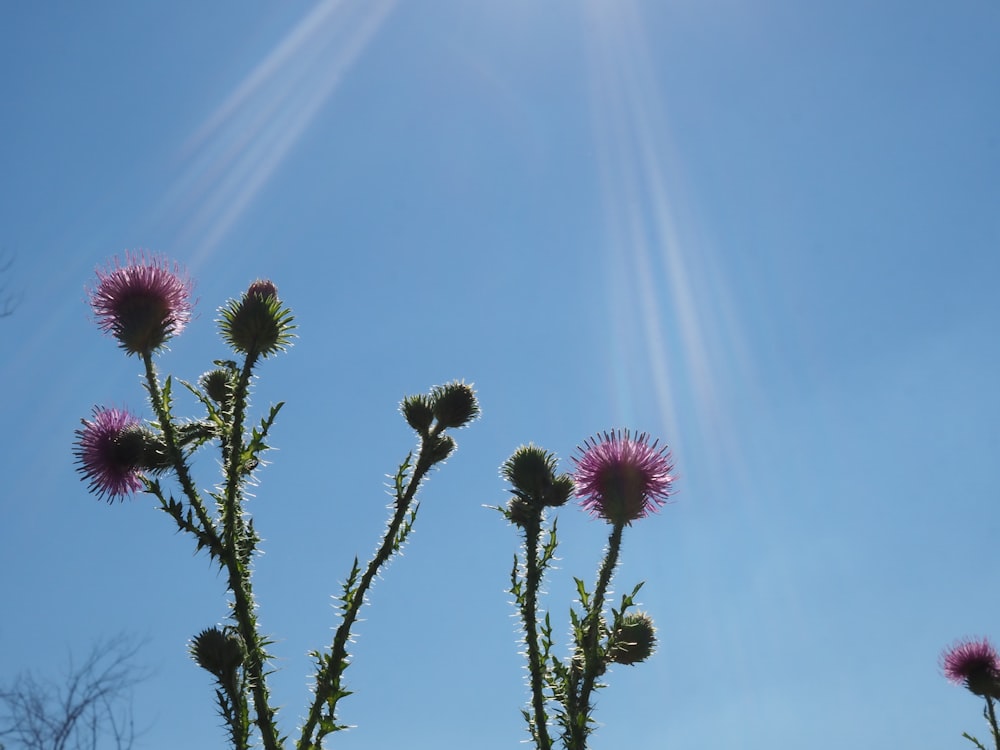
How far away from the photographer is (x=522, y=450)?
14.7ft

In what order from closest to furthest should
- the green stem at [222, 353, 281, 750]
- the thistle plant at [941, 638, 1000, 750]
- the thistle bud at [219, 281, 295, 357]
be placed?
the green stem at [222, 353, 281, 750] → the thistle bud at [219, 281, 295, 357] → the thistle plant at [941, 638, 1000, 750]

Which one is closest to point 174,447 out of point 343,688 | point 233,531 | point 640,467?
point 233,531

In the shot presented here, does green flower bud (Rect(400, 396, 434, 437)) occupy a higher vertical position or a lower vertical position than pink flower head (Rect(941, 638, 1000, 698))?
lower

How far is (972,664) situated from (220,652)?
712 centimetres

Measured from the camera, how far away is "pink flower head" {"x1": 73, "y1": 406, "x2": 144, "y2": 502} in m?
4.16

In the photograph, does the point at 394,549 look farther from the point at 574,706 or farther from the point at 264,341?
the point at 264,341

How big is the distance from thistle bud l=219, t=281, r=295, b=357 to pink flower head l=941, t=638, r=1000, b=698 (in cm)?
673

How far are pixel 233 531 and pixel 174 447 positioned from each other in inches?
19.6

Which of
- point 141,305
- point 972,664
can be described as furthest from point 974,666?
point 141,305

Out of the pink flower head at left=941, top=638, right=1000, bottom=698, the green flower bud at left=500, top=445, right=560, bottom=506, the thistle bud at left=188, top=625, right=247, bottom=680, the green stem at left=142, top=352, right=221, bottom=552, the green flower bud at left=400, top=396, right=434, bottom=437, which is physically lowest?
the thistle bud at left=188, top=625, right=247, bottom=680

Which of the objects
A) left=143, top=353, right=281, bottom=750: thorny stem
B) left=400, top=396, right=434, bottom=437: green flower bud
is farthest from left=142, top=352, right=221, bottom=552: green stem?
left=400, top=396, right=434, bottom=437: green flower bud

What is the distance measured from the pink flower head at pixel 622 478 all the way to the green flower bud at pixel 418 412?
0.83m

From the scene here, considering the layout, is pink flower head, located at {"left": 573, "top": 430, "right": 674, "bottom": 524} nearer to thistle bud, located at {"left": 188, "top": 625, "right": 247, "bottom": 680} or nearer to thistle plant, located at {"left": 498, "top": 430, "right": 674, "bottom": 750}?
thistle plant, located at {"left": 498, "top": 430, "right": 674, "bottom": 750}

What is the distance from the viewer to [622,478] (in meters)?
4.37
